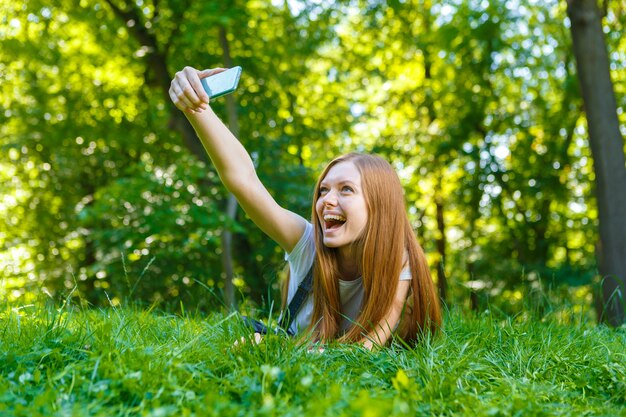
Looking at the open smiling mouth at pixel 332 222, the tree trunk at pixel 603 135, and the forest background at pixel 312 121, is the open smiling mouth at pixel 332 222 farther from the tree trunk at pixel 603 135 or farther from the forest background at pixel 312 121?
the forest background at pixel 312 121

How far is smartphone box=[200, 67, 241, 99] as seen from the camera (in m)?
2.85

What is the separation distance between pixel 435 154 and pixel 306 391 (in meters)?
11.8

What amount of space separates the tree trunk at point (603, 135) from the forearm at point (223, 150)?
203 inches

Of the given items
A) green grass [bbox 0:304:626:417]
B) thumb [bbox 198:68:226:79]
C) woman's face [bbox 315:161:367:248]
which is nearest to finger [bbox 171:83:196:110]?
thumb [bbox 198:68:226:79]

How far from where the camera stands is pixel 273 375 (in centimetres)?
225

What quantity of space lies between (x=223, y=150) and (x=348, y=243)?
754mm

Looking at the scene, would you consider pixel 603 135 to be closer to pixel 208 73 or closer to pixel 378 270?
pixel 378 270

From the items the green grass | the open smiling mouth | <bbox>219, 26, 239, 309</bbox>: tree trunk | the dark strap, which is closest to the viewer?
the green grass

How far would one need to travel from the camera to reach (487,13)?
11.8 m

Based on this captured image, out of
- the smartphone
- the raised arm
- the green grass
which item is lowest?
the green grass

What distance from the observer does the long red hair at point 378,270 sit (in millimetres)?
3049

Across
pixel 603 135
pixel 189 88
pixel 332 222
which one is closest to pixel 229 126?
pixel 603 135

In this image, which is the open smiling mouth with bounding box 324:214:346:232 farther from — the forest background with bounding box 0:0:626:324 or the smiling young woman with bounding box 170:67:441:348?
the forest background with bounding box 0:0:626:324

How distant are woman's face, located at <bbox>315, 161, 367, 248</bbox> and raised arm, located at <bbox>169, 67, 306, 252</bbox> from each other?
0.21 metres
